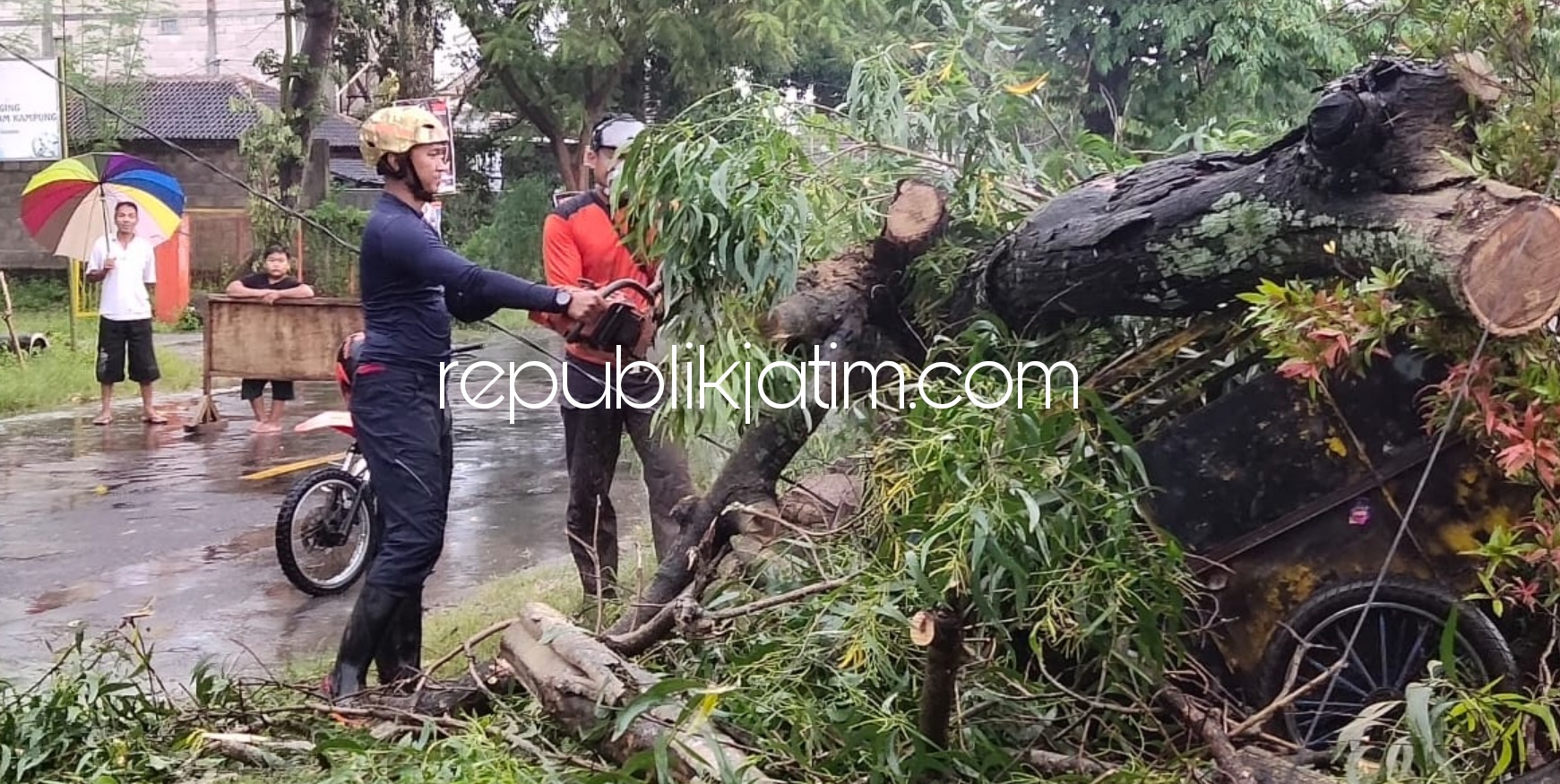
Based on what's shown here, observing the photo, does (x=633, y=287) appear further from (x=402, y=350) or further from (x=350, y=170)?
(x=350, y=170)

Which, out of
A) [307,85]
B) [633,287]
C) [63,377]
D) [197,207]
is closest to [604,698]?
[633,287]

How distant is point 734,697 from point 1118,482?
987 mm

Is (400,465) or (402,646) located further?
(402,646)

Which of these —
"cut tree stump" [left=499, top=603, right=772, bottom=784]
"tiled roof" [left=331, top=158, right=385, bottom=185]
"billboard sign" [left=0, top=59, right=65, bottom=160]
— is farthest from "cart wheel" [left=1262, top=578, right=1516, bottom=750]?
"tiled roof" [left=331, top=158, right=385, bottom=185]

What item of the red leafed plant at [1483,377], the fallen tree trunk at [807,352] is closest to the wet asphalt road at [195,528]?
the fallen tree trunk at [807,352]

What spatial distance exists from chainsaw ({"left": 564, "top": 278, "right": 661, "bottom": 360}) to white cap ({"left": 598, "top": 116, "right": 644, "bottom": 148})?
812 millimetres

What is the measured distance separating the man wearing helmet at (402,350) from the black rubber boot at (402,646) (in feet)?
0.16

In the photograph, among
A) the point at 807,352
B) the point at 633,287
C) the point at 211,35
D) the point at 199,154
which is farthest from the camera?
the point at 211,35

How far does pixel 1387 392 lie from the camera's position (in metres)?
3.42

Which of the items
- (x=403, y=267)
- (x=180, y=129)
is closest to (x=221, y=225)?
(x=180, y=129)

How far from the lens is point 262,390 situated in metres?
10.9

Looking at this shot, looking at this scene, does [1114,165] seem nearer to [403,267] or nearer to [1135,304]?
[1135,304]

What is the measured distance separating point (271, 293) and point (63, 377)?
4042mm

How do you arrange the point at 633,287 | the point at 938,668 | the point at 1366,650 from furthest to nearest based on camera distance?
the point at 633,287 < the point at 1366,650 < the point at 938,668
